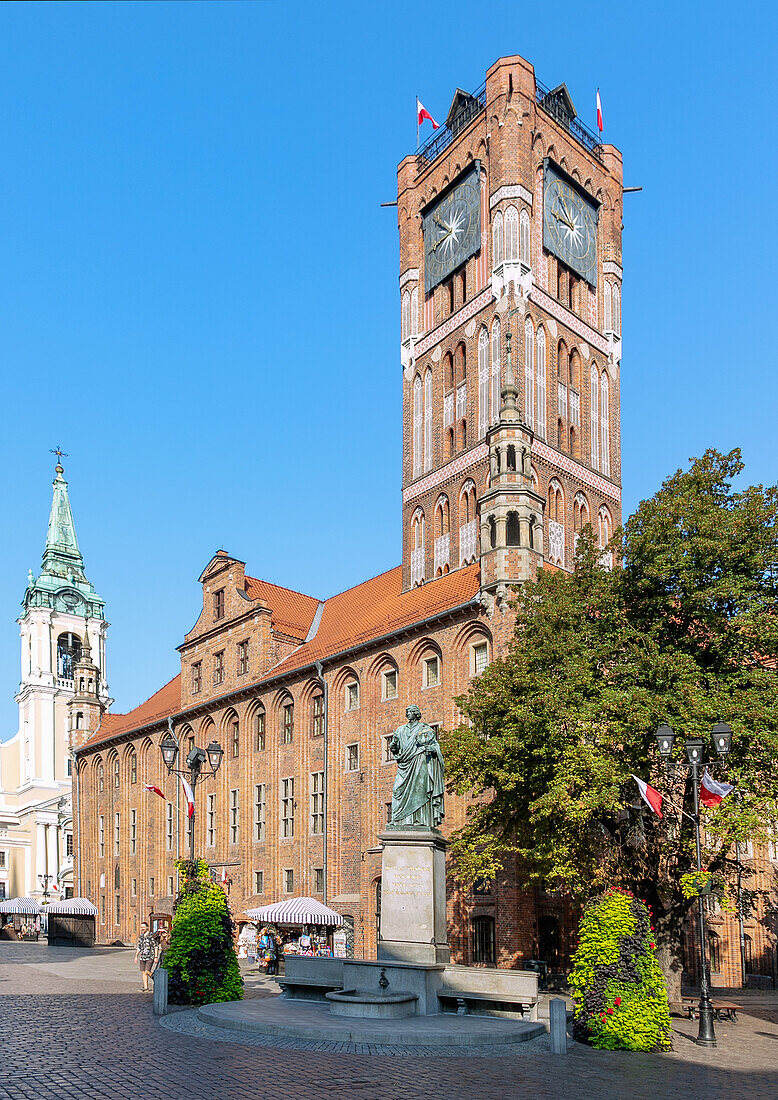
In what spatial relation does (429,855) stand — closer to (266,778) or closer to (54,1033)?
(54,1033)

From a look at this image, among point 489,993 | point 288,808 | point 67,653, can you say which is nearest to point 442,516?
point 288,808

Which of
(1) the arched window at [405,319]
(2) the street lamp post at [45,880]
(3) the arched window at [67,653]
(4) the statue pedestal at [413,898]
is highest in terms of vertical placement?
(1) the arched window at [405,319]

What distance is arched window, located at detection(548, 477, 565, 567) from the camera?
45.7 metres

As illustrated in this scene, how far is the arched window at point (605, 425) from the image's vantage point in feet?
165

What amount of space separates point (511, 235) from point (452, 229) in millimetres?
5590

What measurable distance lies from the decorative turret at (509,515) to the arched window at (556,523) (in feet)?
18.9

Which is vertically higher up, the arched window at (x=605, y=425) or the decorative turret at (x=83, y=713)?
the arched window at (x=605, y=425)

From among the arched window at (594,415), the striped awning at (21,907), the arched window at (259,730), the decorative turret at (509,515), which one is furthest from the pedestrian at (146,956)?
the striped awning at (21,907)

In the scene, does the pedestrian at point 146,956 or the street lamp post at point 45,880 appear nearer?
the pedestrian at point 146,956

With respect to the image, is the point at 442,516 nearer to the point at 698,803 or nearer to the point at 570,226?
the point at 570,226

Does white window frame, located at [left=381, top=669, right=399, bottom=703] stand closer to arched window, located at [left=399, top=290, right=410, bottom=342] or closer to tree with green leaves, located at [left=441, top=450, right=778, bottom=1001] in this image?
tree with green leaves, located at [left=441, top=450, right=778, bottom=1001]

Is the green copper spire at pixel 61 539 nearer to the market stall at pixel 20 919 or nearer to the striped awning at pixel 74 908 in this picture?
the market stall at pixel 20 919

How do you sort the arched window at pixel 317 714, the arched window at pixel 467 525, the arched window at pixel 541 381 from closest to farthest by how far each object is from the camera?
the arched window at pixel 317 714
the arched window at pixel 467 525
the arched window at pixel 541 381

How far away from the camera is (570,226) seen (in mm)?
51844
